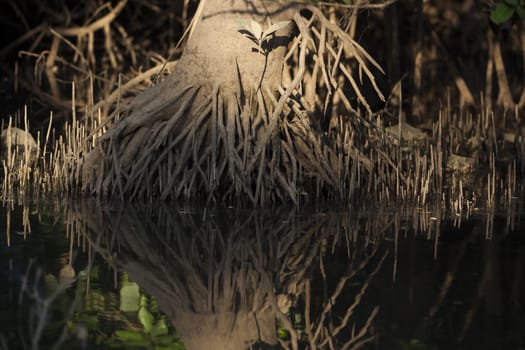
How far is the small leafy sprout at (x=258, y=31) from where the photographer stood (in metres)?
7.89

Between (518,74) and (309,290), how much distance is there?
9759 millimetres

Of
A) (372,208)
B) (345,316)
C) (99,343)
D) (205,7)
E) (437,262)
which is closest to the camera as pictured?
(99,343)

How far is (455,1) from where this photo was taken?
1388 cm

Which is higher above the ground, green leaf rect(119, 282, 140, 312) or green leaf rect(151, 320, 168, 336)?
green leaf rect(119, 282, 140, 312)

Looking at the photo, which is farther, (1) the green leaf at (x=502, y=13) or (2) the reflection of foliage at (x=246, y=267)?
(1) the green leaf at (x=502, y=13)

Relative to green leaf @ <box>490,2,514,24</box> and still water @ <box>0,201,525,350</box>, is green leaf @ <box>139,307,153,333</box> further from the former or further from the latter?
green leaf @ <box>490,2,514,24</box>

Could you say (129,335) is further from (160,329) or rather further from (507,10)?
(507,10)

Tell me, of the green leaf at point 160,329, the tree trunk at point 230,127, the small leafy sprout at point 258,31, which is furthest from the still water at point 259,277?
the small leafy sprout at point 258,31

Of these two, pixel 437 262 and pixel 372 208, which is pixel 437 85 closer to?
pixel 372 208

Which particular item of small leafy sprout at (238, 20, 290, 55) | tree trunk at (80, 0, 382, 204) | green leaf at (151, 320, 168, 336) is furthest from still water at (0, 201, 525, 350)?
small leafy sprout at (238, 20, 290, 55)

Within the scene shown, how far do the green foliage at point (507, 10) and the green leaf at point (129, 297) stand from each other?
215 cm

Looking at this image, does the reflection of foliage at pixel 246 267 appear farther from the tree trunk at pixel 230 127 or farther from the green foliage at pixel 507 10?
the green foliage at pixel 507 10

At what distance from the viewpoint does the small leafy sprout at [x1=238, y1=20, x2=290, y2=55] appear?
7.89 meters

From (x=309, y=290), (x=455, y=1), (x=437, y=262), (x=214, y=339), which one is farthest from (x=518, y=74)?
(x=214, y=339)
